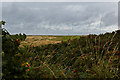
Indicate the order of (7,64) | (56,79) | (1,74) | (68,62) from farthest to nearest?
(68,62) < (56,79) < (7,64) < (1,74)

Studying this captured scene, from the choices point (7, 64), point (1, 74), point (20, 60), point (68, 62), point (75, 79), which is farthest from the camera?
point (68, 62)

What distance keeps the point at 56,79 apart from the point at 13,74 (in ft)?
4.03

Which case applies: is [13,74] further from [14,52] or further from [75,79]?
[75,79]

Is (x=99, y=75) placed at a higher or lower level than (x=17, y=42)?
lower

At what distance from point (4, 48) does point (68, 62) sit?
4205 mm

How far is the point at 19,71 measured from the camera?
2.69 m

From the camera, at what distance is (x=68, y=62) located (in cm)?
653

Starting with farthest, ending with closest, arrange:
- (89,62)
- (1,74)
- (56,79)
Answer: (89,62), (56,79), (1,74)

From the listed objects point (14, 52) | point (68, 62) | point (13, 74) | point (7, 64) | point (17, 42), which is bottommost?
point (68, 62)

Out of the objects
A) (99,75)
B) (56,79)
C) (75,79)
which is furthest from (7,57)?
(99,75)

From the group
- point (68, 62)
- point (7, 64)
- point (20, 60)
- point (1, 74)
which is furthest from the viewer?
point (68, 62)

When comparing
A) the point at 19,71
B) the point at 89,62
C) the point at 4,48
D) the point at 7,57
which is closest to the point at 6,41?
the point at 4,48

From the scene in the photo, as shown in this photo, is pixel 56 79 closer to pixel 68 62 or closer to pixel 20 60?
pixel 20 60

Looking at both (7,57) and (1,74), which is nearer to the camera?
(1,74)
